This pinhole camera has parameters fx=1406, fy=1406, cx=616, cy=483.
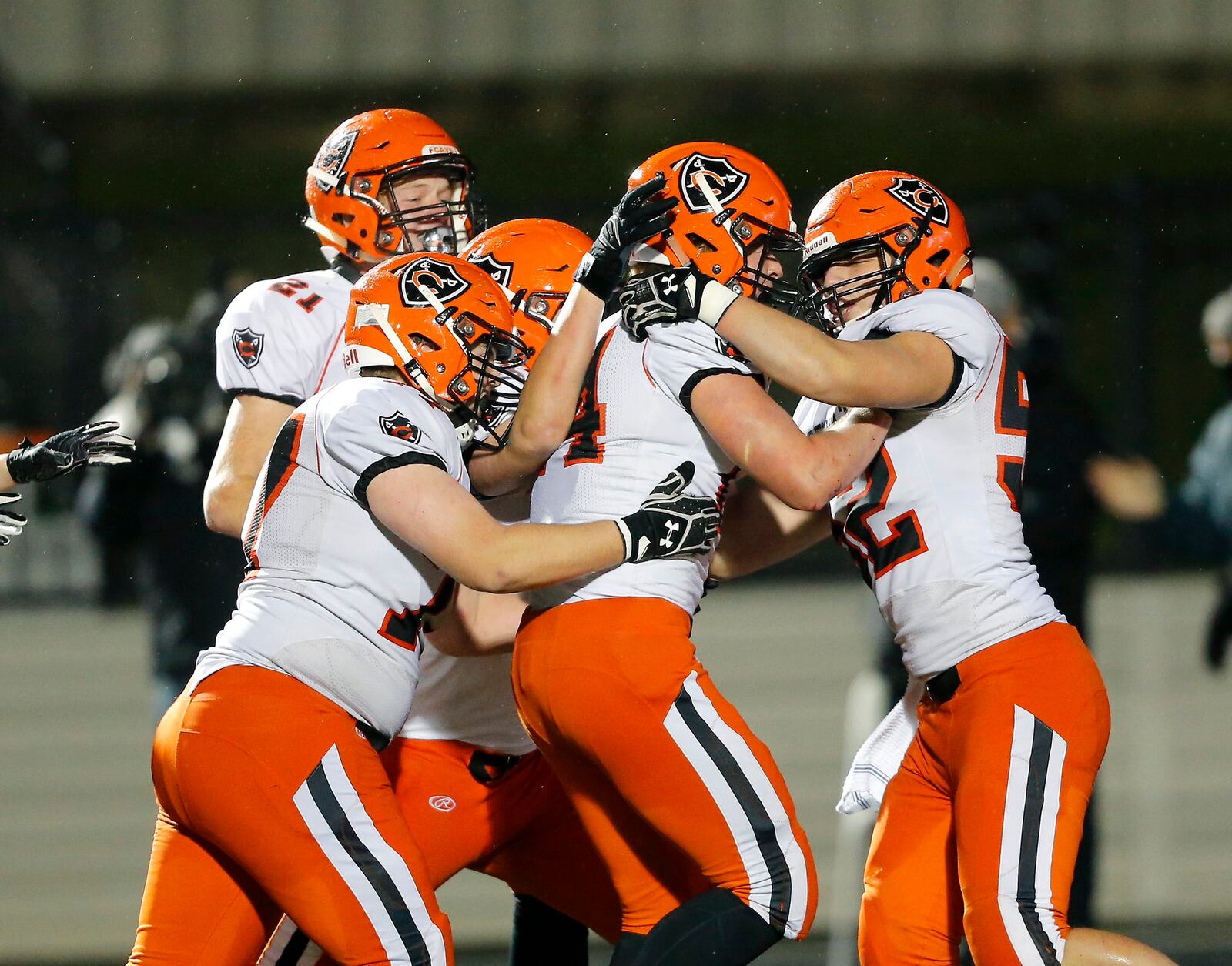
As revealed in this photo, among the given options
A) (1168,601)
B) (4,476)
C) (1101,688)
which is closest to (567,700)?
(1101,688)

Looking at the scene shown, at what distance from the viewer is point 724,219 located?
2.36m

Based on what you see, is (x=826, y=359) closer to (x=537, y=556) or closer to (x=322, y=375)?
(x=537, y=556)

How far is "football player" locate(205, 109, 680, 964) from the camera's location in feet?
8.70

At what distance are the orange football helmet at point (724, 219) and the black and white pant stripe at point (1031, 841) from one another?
878 millimetres

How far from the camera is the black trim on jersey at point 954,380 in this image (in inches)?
91.4

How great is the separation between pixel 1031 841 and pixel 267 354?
1662mm

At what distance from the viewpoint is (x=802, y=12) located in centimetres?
774

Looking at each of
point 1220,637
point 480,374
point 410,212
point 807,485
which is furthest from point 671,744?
point 1220,637

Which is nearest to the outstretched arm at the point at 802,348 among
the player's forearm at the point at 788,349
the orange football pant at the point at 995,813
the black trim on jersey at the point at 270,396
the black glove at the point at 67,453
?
the player's forearm at the point at 788,349

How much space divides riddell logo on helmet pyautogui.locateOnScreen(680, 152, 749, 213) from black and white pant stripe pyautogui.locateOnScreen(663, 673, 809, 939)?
31.5 inches

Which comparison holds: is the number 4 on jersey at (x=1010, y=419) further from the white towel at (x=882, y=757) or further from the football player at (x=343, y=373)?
the football player at (x=343, y=373)

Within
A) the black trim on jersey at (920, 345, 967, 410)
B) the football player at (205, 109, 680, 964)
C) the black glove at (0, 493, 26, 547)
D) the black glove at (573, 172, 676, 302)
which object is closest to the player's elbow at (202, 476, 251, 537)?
the football player at (205, 109, 680, 964)

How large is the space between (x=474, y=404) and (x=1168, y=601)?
8392 mm

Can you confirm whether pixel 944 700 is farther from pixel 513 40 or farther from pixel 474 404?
pixel 513 40
